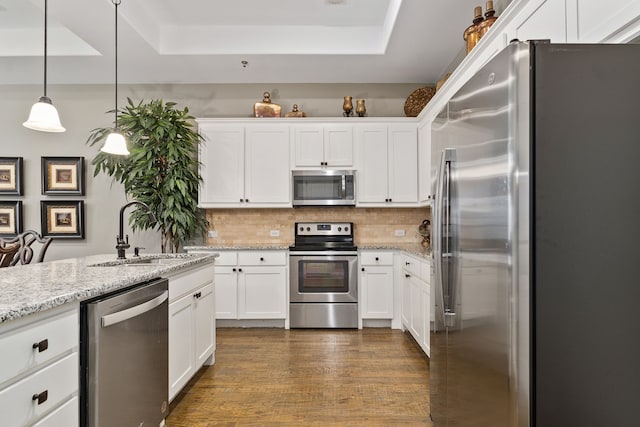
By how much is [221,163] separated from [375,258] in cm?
201

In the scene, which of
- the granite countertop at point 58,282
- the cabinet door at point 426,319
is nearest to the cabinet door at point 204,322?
the granite countertop at point 58,282

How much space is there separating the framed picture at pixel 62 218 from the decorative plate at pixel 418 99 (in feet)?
13.4

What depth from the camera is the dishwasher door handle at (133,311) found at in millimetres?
1426

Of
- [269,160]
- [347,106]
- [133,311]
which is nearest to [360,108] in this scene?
[347,106]

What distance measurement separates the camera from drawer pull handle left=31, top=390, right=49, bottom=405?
110cm

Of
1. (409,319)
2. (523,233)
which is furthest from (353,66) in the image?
(523,233)

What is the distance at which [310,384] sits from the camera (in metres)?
2.56

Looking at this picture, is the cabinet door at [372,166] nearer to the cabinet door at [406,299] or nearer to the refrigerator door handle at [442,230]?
the cabinet door at [406,299]

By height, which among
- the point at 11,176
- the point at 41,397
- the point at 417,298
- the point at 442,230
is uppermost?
the point at 11,176

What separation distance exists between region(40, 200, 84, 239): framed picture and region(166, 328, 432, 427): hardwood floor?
7.84 feet

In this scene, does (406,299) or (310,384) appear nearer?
(310,384)

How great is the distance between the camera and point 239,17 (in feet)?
11.6

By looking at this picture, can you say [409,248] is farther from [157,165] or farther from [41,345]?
[41,345]

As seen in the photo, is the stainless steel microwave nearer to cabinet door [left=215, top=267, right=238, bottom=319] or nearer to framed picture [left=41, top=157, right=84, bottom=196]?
cabinet door [left=215, top=267, right=238, bottom=319]
